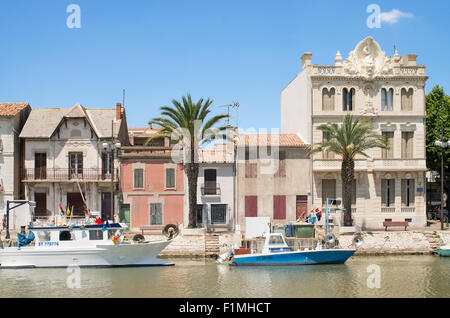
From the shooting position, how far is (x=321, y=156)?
1646 inches

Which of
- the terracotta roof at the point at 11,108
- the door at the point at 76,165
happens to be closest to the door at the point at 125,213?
the door at the point at 76,165

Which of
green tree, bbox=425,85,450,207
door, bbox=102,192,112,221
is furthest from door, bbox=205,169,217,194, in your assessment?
green tree, bbox=425,85,450,207

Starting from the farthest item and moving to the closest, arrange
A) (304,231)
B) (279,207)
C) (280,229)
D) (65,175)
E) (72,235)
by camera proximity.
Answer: (279,207) < (65,175) < (280,229) < (304,231) < (72,235)

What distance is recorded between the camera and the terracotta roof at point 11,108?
40.8 metres

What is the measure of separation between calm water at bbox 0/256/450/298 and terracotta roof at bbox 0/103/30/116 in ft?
48.0

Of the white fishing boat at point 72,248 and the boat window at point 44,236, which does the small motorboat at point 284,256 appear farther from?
the boat window at point 44,236

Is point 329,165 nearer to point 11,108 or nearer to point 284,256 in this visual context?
point 284,256

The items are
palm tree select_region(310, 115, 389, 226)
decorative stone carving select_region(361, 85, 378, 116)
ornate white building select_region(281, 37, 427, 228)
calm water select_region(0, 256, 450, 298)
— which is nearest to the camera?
calm water select_region(0, 256, 450, 298)

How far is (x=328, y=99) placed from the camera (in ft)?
139

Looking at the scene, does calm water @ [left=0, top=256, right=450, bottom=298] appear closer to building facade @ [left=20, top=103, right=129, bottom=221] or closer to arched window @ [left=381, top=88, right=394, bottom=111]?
Result: building facade @ [left=20, top=103, right=129, bottom=221]

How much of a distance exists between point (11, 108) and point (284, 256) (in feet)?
80.5

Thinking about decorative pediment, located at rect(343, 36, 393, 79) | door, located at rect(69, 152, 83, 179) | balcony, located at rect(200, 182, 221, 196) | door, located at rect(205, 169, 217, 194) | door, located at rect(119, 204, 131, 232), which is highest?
decorative pediment, located at rect(343, 36, 393, 79)

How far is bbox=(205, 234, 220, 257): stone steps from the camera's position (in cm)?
3494

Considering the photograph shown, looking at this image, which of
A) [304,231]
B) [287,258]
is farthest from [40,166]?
[287,258]
